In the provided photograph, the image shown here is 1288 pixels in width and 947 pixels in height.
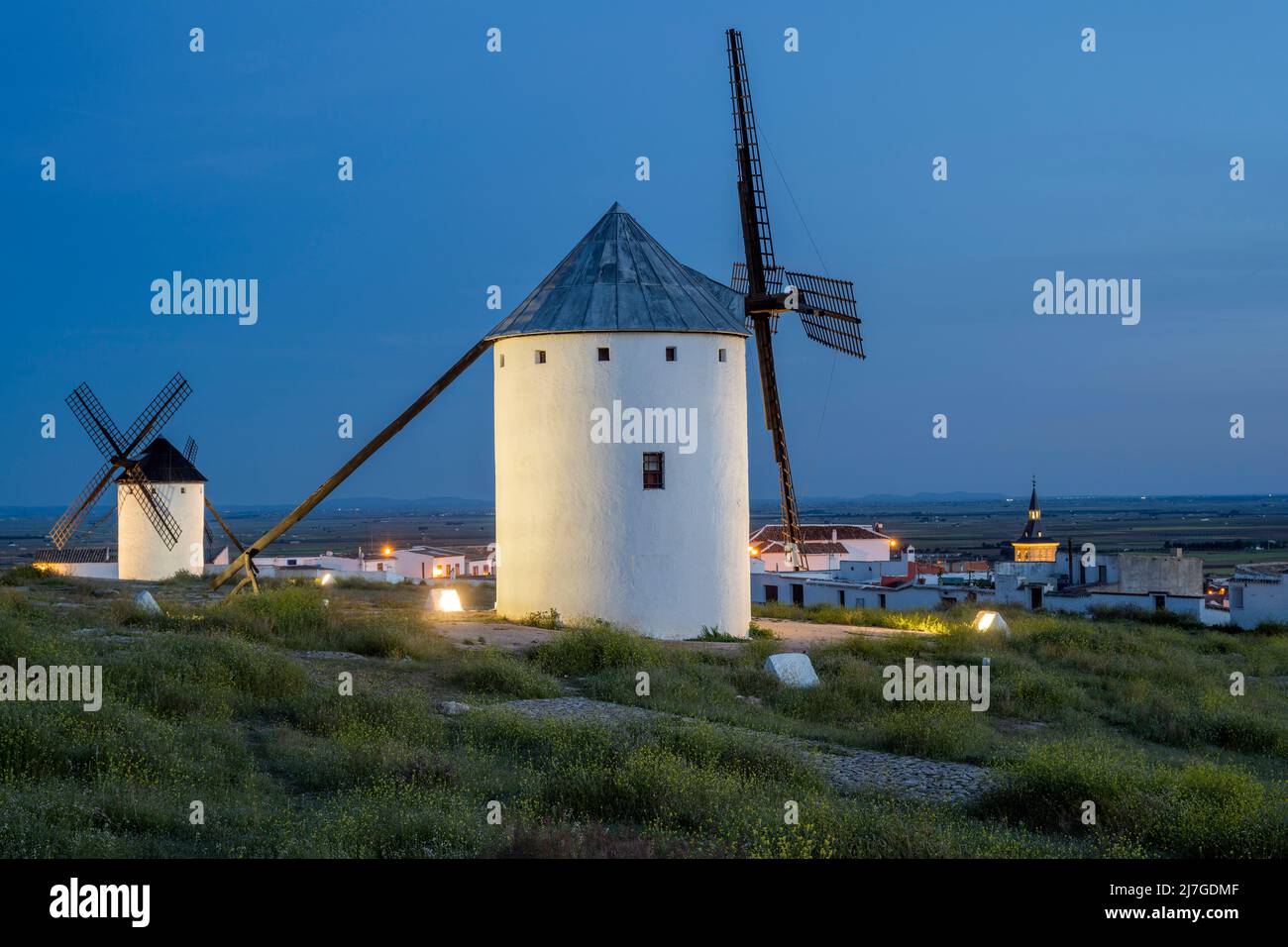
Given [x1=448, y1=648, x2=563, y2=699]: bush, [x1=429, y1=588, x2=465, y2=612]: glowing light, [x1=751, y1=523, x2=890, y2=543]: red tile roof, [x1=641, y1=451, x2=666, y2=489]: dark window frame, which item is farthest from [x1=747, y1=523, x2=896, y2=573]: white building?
[x1=448, y1=648, x2=563, y2=699]: bush

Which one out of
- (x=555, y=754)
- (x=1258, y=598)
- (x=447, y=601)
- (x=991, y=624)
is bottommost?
(x=1258, y=598)

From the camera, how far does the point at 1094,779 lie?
8.77 m

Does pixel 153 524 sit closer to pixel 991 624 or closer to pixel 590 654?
pixel 991 624

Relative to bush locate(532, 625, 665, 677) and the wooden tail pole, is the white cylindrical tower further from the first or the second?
bush locate(532, 625, 665, 677)

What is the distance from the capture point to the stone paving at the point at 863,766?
963cm

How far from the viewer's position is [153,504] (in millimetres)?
42875

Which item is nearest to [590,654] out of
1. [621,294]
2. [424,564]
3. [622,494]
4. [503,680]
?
[503,680]

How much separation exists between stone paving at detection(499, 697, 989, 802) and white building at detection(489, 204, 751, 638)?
7.76m

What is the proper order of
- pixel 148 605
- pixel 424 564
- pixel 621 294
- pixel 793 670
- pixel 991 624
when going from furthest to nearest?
pixel 424 564, pixel 991 624, pixel 621 294, pixel 148 605, pixel 793 670

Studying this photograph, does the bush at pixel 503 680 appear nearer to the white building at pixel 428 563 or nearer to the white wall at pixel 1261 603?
the white wall at pixel 1261 603

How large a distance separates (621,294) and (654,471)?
297cm
